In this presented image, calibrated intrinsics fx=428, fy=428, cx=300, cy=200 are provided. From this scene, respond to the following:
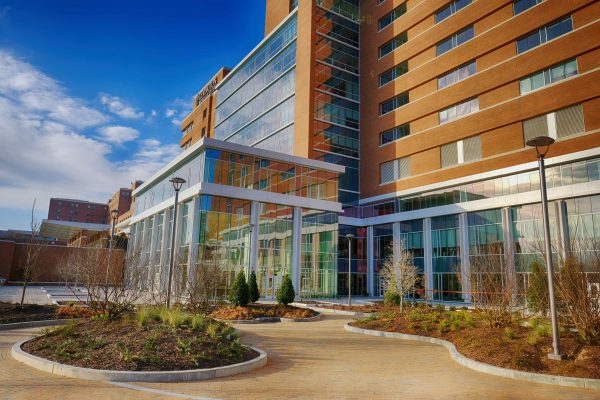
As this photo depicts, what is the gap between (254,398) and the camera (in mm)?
7359

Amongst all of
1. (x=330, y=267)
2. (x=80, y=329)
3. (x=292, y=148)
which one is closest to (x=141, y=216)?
(x=292, y=148)

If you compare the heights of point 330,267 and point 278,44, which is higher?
point 278,44

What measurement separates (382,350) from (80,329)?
28.1ft

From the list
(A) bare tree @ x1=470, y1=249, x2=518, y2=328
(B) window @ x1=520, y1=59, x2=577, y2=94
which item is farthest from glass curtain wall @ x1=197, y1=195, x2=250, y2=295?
(B) window @ x1=520, y1=59, x2=577, y2=94

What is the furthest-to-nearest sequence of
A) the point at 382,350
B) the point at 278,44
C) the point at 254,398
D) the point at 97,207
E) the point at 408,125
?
the point at 97,207
the point at 278,44
the point at 408,125
the point at 382,350
the point at 254,398

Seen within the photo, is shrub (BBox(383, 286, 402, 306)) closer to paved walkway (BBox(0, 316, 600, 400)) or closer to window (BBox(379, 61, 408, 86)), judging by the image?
paved walkway (BBox(0, 316, 600, 400))

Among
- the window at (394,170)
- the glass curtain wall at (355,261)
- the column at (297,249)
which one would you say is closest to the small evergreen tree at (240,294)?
the column at (297,249)

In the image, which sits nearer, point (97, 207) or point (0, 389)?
point (0, 389)

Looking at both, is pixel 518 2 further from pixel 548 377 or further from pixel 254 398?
pixel 254 398

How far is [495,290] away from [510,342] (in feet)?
9.78

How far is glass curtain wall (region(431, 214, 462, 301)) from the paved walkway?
84.7ft

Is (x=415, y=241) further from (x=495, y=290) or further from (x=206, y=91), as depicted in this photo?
(x=206, y=91)

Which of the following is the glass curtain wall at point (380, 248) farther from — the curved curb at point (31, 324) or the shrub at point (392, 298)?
the curved curb at point (31, 324)

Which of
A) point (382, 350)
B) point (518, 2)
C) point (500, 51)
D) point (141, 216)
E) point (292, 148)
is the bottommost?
point (382, 350)
